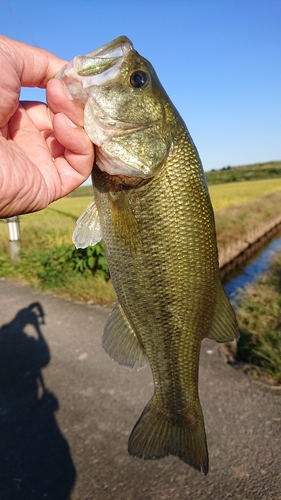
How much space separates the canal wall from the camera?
51.6 feet

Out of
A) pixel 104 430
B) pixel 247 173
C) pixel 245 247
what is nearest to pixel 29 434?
pixel 104 430

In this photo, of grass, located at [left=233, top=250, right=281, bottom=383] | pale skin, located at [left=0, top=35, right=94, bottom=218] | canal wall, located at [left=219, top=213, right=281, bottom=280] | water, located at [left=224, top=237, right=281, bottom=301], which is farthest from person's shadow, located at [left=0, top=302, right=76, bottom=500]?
canal wall, located at [left=219, top=213, right=281, bottom=280]

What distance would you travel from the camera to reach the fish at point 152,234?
2.00m

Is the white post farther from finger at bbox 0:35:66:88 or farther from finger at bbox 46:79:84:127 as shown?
finger at bbox 46:79:84:127

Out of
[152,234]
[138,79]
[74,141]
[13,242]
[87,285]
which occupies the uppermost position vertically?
[138,79]

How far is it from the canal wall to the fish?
40.1ft

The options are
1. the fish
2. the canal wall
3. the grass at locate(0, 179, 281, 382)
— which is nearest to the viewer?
the fish

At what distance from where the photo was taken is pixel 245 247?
1884 centimetres

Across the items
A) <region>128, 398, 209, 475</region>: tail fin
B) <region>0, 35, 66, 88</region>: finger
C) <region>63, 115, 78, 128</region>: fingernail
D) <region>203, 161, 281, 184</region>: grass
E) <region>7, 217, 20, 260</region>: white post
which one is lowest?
<region>203, 161, 281, 184</region>: grass

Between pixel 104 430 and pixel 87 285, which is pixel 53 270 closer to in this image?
pixel 87 285

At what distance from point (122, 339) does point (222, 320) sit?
0.58m

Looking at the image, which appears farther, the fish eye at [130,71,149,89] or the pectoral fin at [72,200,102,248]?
the pectoral fin at [72,200,102,248]

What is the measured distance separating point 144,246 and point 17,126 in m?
1.16

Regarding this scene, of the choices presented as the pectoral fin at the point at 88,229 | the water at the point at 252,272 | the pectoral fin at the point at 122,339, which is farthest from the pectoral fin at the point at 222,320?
the water at the point at 252,272
